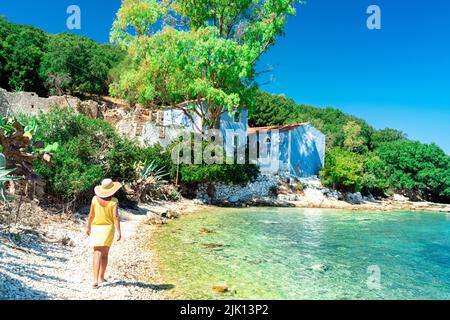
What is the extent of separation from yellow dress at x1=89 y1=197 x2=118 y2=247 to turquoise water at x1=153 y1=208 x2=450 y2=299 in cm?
168

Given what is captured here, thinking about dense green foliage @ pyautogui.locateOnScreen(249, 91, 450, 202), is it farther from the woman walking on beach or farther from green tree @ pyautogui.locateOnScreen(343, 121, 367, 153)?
the woman walking on beach

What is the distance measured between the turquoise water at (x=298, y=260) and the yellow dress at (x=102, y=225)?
168 centimetres

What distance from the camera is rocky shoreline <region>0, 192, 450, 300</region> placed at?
607cm

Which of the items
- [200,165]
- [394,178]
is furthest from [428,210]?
[200,165]

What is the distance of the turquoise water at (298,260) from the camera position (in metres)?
7.88

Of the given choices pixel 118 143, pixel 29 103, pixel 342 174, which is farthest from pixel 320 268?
pixel 29 103

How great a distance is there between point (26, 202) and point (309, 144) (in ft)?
94.1

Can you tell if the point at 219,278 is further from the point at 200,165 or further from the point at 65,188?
the point at 200,165

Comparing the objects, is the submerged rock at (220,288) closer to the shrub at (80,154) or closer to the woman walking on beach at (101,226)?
the woman walking on beach at (101,226)

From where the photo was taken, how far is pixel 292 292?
7652 millimetres

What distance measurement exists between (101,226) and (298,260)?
5.94 m

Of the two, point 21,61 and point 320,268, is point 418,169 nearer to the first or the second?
point 320,268

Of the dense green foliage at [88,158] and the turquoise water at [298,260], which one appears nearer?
the turquoise water at [298,260]

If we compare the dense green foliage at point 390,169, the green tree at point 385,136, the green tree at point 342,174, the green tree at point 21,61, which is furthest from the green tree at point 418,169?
the green tree at point 21,61
